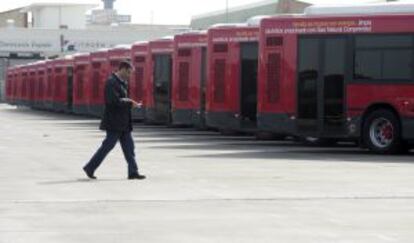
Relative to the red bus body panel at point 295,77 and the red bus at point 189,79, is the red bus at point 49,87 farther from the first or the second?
the red bus body panel at point 295,77

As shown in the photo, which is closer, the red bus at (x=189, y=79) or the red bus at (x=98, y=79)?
the red bus at (x=189, y=79)

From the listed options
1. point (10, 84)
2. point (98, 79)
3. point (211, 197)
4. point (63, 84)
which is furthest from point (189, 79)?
point (10, 84)

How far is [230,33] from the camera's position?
99.7 ft

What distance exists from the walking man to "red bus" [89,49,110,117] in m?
30.4

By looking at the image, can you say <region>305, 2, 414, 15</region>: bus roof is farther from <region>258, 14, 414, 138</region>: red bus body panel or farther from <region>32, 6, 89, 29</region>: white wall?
<region>32, 6, 89, 29</region>: white wall

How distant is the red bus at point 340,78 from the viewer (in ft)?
78.0

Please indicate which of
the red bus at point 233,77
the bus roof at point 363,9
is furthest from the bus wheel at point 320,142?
the bus roof at point 363,9

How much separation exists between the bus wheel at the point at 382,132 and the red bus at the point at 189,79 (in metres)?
9.67

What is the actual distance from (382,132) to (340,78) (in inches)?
63.5

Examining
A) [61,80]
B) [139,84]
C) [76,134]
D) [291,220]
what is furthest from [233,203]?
[61,80]

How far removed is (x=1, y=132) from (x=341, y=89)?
1579 cm

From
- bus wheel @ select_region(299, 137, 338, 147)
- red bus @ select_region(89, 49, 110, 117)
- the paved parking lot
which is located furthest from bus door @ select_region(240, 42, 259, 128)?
red bus @ select_region(89, 49, 110, 117)

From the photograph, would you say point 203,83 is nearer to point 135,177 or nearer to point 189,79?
point 189,79

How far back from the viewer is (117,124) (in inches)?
681
